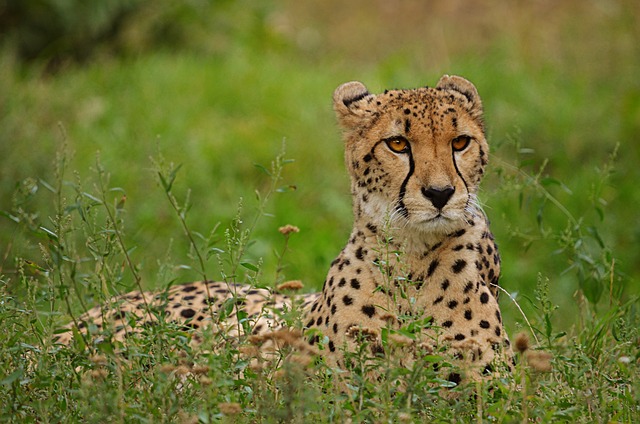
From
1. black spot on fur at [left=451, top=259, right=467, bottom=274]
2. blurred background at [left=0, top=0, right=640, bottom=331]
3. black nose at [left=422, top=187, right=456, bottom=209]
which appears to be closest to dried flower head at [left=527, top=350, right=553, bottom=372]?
black nose at [left=422, top=187, right=456, bottom=209]

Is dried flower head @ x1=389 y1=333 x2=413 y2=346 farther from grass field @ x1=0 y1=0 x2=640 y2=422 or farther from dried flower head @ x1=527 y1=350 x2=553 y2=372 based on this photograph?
dried flower head @ x1=527 y1=350 x2=553 y2=372

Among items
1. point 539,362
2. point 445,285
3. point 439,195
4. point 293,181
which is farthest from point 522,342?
point 293,181

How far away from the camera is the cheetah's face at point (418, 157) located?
11.2 feet

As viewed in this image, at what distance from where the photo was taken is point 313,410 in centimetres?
269

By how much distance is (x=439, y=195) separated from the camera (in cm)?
339

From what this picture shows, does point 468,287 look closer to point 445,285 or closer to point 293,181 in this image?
point 445,285

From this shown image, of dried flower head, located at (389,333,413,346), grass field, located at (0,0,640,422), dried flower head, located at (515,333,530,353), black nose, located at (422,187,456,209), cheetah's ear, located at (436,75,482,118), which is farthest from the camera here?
cheetah's ear, located at (436,75,482,118)

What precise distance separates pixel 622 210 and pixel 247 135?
2.89 m

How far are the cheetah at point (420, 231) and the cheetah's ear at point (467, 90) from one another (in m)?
0.01

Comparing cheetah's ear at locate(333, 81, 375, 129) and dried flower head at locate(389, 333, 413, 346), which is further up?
cheetah's ear at locate(333, 81, 375, 129)

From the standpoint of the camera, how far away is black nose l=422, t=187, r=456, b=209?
338cm

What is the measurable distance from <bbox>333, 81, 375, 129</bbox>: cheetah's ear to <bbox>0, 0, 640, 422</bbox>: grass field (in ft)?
1.62

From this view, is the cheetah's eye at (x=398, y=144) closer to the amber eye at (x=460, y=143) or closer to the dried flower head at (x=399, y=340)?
the amber eye at (x=460, y=143)

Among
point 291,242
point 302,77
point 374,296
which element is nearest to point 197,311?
point 374,296
